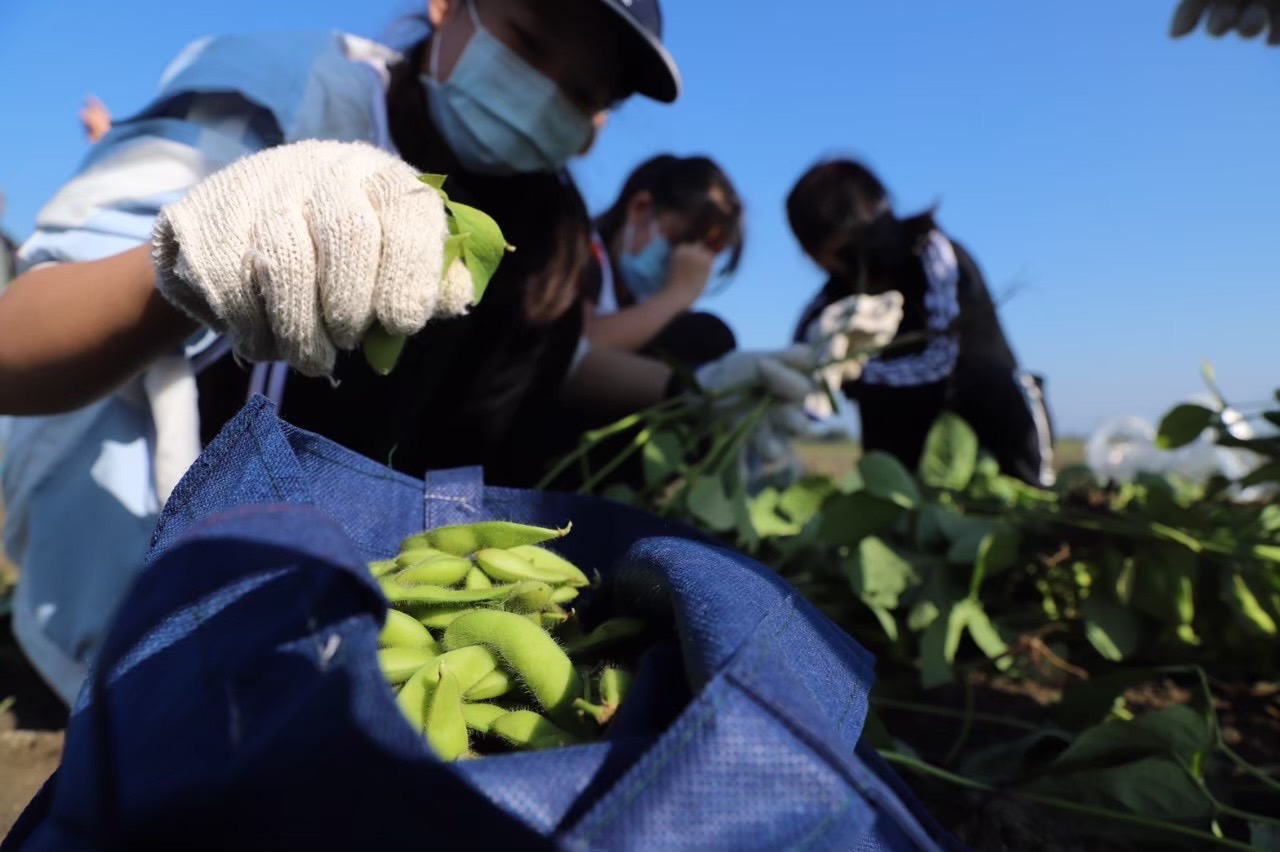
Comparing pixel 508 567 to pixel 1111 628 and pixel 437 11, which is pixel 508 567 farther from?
pixel 437 11

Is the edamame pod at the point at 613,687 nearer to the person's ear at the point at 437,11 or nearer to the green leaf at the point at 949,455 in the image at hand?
the green leaf at the point at 949,455

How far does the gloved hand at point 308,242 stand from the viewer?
0.71m

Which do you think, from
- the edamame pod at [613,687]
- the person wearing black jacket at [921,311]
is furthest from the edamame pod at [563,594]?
the person wearing black jacket at [921,311]

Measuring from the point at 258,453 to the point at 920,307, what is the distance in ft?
8.38

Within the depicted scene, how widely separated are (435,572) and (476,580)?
0.10 feet

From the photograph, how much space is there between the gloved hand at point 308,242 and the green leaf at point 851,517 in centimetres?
89

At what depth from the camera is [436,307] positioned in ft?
2.60

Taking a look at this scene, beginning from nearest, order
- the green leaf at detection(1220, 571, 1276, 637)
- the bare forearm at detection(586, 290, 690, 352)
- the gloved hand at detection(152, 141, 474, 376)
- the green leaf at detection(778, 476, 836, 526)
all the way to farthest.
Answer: the gloved hand at detection(152, 141, 474, 376), the green leaf at detection(1220, 571, 1276, 637), the green leaf at detection(778, 476, 836, 526), the bare forearm at detection(586, 290, 690, 352)

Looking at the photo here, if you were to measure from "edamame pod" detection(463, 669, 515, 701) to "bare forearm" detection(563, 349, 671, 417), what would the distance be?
1.61 meters

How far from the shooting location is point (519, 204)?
1.66 metres

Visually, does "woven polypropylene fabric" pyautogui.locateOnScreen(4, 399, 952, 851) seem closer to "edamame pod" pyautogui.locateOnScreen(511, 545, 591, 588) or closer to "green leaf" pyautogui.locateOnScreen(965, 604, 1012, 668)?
"edamame pod" pyautogui.locateOnScreen(511, 545, 591, 588)

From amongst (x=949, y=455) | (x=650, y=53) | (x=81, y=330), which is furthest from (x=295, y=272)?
(x=949, y=455)

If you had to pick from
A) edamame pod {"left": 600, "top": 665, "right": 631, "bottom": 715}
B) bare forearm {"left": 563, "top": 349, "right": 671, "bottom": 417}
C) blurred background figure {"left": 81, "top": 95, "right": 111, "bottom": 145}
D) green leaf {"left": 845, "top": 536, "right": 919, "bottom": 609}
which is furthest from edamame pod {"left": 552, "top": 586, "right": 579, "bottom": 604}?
blurred background figure {"left": 81, "top": 95, "right": 111, "bottom": 145}

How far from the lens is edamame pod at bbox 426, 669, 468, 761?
464 millimetres
